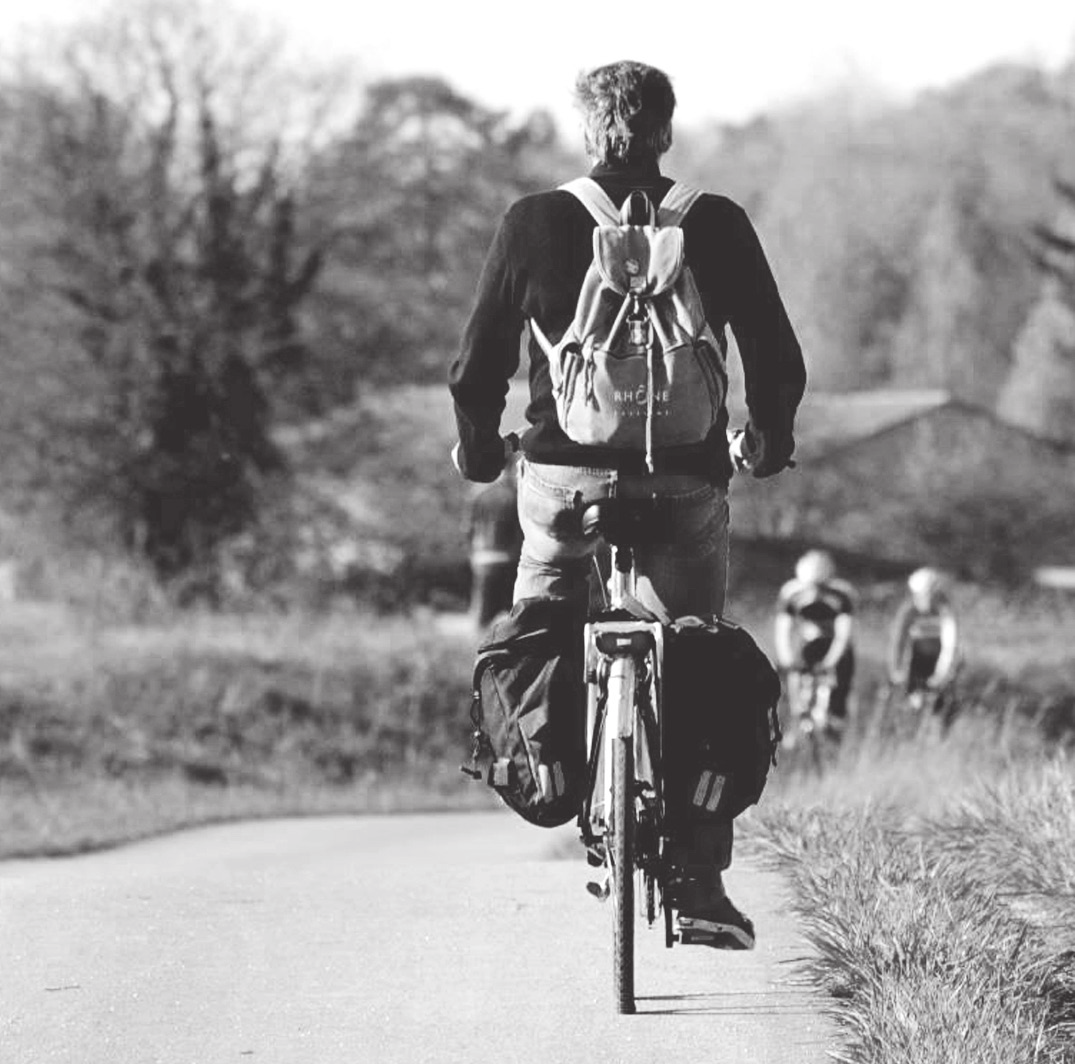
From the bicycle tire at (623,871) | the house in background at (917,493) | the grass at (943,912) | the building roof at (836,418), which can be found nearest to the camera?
the grass at (943,912)

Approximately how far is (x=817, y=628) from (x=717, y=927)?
1377 cm

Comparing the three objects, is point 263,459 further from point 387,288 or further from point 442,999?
point 442,999

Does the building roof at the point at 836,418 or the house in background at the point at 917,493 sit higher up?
the building roof at the point at 836,418

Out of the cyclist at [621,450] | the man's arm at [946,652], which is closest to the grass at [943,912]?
the cyclist at [621,450]

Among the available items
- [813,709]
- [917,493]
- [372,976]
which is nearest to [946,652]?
[813,709]

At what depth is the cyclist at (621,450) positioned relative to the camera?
618 cm

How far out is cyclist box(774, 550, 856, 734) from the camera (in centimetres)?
1962

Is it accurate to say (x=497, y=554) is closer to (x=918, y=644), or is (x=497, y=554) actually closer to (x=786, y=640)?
(x=918, y=644)

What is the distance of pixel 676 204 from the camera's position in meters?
6.18

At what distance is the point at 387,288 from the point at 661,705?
37587 mm

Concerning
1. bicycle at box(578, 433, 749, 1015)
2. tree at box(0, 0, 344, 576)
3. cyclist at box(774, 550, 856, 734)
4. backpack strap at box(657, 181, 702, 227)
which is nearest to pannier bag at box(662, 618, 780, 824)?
bicycle at box(578, 433, 749, 1015)

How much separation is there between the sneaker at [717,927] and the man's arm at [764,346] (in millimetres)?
989

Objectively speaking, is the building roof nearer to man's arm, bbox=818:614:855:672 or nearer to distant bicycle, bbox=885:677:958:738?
distant bicycle, bbox=885:677:958:738

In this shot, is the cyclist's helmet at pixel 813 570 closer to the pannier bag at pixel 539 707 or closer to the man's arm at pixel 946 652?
the man's arm at pixel 946 652
